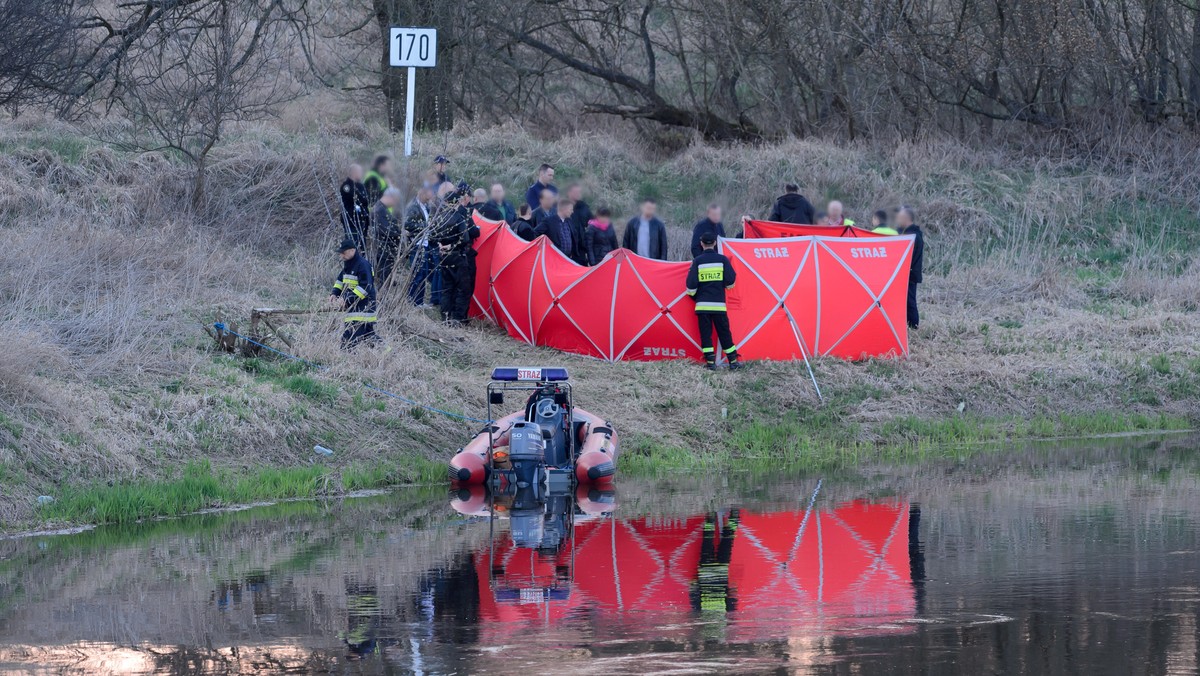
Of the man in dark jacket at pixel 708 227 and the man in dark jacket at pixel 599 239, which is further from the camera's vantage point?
the man in dark jacket at pixel 599 239

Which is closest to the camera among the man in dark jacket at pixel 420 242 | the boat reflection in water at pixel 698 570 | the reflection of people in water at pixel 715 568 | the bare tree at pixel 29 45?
the boat reflection in water at pixel 698 570

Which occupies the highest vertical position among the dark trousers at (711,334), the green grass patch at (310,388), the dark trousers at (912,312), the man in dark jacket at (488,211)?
the man in dark jacket at (488,211)

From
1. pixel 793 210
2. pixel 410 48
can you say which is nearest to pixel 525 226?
pixel 410 48

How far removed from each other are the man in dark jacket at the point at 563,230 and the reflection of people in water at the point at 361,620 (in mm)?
10808

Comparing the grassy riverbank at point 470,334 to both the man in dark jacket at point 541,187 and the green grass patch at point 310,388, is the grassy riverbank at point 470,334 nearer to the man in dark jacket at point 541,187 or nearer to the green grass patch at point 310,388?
the green grass patch at point 310,388

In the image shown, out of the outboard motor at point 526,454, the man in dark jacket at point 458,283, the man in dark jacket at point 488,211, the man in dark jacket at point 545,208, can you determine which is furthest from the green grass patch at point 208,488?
the man in dark jacket at point 488,211

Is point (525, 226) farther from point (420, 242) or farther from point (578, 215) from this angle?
point (420, 242)

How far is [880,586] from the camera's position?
981cm

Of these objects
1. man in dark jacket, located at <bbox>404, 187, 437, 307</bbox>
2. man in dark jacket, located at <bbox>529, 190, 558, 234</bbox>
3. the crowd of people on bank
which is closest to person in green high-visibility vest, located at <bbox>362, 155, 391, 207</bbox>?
the crowd of people on bank

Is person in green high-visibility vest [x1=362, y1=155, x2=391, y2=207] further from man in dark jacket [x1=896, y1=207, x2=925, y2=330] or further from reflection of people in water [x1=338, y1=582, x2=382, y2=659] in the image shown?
reflection of people in water [x1=338, y1=582, x2=382, y2=659]

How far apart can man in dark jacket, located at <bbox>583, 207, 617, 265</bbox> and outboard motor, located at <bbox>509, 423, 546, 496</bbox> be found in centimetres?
751

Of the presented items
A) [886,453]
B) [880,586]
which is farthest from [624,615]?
[886,453]

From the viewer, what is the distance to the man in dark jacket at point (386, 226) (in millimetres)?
19156

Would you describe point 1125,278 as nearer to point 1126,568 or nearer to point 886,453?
point 886,453
